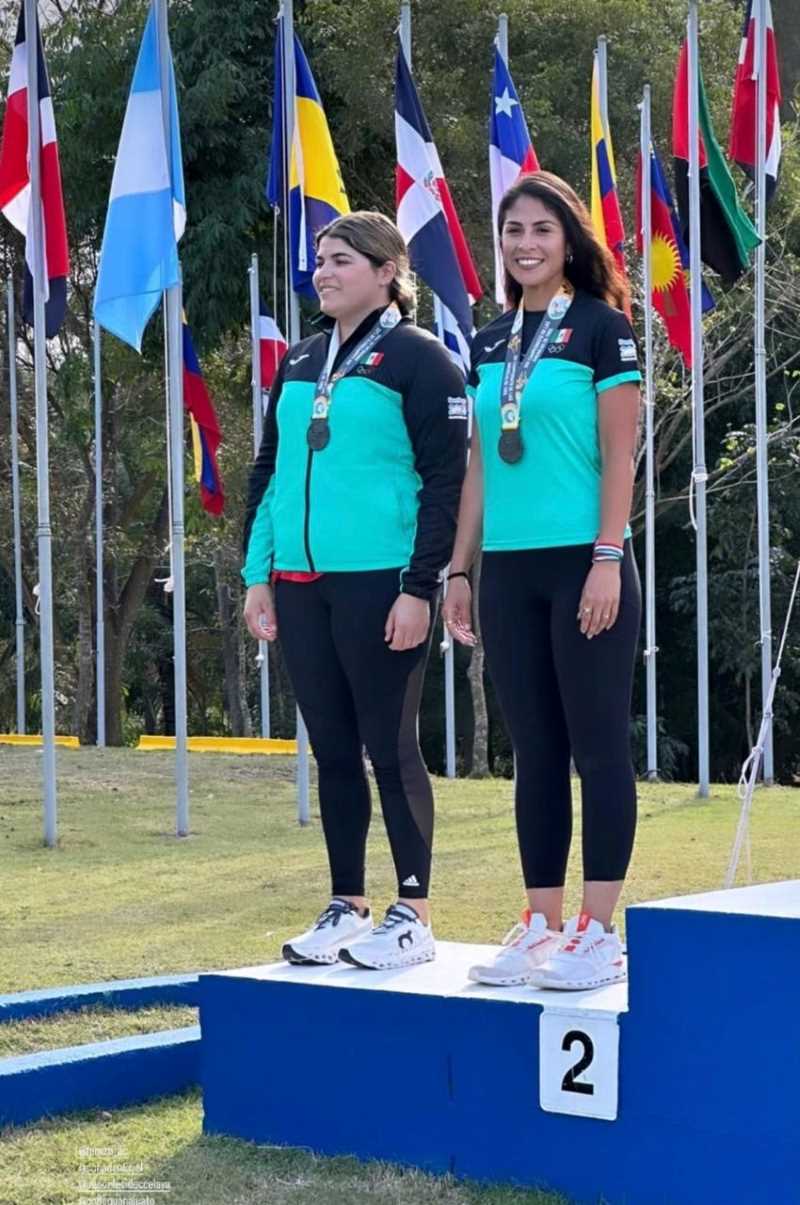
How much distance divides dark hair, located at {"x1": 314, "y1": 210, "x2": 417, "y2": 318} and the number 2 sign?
5.96 ft

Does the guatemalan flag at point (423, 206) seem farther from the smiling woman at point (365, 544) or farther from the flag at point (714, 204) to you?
the smiling woman at point (365, 544)

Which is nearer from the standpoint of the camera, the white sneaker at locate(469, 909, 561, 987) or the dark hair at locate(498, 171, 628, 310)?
the white sneaker at locate(469, 909, 561, 987)

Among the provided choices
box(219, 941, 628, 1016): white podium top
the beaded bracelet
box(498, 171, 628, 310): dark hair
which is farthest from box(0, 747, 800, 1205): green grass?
box(498, 171, 628, 310): dark hair

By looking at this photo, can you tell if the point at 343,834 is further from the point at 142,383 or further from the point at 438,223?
the point at 142,383

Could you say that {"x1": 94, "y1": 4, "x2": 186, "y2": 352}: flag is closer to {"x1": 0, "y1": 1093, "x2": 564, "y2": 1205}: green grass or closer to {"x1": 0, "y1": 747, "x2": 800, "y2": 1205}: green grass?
{"x1": 0, "y1": 747, "x2": 800, "y2": 1205}: green grass

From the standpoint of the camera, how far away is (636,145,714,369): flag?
1495 cm

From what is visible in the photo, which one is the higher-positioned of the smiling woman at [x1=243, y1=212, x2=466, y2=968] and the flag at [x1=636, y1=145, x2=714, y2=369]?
the flag at [x1=636, y1=145, x2=714, y2=369]

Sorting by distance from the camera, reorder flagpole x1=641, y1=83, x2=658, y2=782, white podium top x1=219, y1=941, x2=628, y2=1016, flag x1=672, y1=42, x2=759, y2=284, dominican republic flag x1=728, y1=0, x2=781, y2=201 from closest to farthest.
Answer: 1. white podium top x1=219, y1=941, x2=628, y2=1016
2. flag x1=672, y1=42, x2=759, y2=284
3. dominican republic flag x1=728, y1=0, x2=781, y2=201
4. flagpole x1=641, y1=83, x2=658, y2=782

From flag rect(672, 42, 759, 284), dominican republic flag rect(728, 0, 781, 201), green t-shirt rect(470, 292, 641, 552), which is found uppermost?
dominican republic flag rect(728, 0, 781, 201)

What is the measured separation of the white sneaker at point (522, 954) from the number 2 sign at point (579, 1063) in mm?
270

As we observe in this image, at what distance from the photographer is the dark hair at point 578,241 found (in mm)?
4043

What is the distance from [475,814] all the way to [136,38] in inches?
489

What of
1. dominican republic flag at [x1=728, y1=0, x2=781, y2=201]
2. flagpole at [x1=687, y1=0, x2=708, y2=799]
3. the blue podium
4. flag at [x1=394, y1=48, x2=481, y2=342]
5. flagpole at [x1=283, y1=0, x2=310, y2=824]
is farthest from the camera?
dominican republic flag at [x1=728, y1=0, x2=781, y2=201]

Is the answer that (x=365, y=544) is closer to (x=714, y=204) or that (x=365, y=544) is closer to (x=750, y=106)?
(x=714, y=204)
